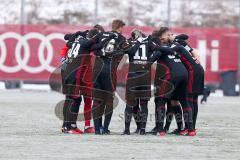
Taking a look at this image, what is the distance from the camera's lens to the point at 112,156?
533 inches

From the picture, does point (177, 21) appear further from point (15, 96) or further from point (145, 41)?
point (145, 41)

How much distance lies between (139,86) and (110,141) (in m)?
2.02

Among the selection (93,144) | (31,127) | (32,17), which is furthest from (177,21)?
(93,144)

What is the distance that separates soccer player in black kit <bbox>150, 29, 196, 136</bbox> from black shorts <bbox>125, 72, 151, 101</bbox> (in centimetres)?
19

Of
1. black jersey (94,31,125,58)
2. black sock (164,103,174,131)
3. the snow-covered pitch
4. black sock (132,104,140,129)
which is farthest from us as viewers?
black sock (164,103,174,131)

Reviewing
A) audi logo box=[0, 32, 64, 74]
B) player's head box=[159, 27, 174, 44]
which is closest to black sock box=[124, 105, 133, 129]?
player's head box=[159, 27, 174, 44]

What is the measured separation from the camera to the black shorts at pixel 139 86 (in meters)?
17.7

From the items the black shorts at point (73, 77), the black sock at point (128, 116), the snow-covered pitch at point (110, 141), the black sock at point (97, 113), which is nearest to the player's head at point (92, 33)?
the black shorts at point (73, 77)

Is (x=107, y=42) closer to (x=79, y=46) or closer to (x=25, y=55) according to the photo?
(x=79, y=46)

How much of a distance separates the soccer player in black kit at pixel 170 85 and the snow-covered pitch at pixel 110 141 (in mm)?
431

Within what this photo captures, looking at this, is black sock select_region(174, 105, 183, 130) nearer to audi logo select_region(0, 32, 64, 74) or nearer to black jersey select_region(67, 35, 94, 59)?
black jersey select_region(67, 35, 94, 59)

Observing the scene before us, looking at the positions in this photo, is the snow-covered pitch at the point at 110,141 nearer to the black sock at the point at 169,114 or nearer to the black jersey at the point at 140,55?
the black sock at the point at 169,114

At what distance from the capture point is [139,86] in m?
17.8

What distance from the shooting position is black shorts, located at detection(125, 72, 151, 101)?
17.7 metres
